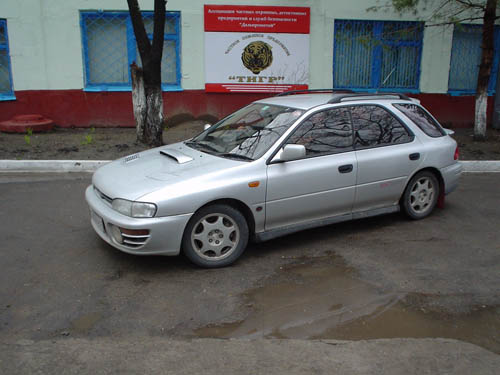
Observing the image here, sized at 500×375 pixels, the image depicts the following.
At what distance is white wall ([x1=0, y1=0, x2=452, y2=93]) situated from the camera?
1175 centimetres

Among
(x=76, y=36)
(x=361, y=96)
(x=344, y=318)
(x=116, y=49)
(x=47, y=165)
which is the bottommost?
(x=344, y=318)

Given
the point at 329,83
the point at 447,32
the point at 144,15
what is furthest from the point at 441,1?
the point at 144,15

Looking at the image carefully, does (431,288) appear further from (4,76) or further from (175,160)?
(4,76)

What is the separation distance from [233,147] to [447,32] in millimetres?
10181

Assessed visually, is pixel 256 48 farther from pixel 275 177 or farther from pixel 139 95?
pixel 275 177

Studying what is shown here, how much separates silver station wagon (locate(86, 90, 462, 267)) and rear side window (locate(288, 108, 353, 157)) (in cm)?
1

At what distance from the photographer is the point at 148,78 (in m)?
9.48

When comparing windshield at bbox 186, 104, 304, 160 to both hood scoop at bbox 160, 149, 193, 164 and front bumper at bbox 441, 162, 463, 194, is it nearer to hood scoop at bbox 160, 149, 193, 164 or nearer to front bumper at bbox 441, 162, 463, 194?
hood scoop at bbox 160, 149, 193, 164

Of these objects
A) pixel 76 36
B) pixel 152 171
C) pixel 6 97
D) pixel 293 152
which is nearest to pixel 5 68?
pixel 6 97

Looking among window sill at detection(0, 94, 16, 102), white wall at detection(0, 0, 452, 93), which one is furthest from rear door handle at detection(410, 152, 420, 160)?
window sill at detection(0, 94, 16, 102)

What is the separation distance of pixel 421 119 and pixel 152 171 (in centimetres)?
330

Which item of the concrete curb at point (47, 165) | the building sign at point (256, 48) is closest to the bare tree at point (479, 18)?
the building sign at point (256, 48)

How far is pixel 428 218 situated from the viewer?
6.16 m

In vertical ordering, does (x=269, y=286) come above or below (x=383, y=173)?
below
